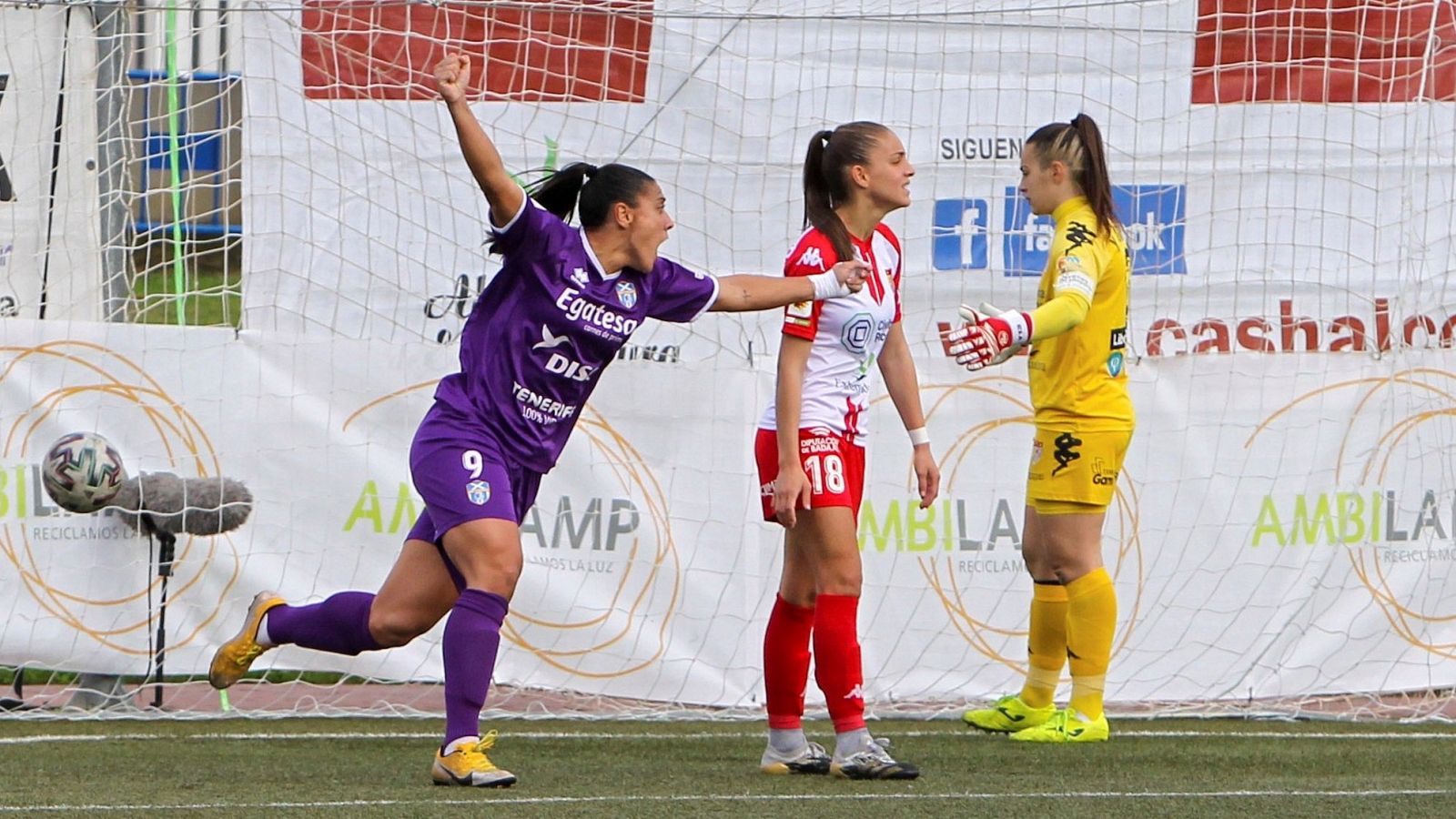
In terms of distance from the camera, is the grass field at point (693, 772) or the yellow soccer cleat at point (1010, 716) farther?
the yellow soccer cleat at point (1010, 716)

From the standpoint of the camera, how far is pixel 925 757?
5789 millimetres

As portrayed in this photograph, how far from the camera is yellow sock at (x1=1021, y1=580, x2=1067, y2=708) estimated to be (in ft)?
20.5

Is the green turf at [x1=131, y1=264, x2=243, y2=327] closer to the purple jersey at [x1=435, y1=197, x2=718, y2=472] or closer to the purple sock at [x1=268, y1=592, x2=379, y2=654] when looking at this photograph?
the purple sock at [x1=268, y1=592, x2=379, y2=654]

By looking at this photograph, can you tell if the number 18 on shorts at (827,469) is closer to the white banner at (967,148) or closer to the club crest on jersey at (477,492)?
the club crest on jersey at (477,492)

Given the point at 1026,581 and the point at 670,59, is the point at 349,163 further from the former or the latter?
the point at 1026,581

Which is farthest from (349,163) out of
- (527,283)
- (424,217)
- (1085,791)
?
(1085,791)

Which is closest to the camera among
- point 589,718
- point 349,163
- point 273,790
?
point 273,790

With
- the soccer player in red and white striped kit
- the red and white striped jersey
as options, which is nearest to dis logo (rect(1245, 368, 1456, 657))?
the soccer player in red and white striped kit

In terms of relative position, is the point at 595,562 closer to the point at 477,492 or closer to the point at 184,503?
the point at 184,503

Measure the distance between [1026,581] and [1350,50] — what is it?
104 inches

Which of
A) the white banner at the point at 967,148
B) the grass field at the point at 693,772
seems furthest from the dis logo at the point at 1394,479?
the grass field at the point at 693,772

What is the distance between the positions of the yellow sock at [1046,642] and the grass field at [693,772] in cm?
24

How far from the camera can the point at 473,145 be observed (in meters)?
4.59

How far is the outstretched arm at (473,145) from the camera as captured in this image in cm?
455
